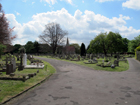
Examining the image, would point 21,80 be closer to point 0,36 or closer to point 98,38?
point 0,36

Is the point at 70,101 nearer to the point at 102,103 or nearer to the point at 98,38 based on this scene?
the point at 102,103

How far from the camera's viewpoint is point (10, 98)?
18.4 ft

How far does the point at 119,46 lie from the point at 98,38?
7.63 metres

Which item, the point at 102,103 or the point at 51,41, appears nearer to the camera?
the point at 102,103

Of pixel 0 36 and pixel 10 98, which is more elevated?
pixel 0 36

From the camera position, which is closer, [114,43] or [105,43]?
[114,43]

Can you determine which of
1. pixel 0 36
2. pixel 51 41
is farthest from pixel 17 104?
pixel 51 41

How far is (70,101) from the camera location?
5.50 m

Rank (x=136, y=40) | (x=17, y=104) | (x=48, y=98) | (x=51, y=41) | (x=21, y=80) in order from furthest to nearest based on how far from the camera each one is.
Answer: (x=136, y=40)
(x=51, y=41)
(x=21, y=80)
(x=48, y=98)
(x=17, y=104)

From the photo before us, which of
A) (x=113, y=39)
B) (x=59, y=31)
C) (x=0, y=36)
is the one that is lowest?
(x=0, y=36)

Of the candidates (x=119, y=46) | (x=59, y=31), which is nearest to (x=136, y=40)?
(x=119, y=46)

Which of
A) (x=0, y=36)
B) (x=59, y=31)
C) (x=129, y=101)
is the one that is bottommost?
(x=129, y=101)

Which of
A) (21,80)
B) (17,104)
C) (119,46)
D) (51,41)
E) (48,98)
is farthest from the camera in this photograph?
(51,41)

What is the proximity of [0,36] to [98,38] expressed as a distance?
3833 cm
